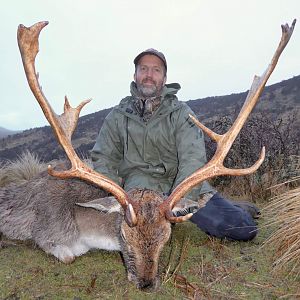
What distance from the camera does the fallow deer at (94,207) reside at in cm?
390

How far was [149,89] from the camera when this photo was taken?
6.16 metres

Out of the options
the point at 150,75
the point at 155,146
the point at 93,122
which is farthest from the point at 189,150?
the point at 93,122

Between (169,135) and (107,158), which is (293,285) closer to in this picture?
(169,135)

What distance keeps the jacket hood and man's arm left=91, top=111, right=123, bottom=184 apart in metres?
0.42

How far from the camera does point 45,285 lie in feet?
14.3

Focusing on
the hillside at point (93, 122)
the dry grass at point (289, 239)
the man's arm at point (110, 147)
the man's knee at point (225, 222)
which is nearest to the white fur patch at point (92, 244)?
the man's arm at point (110, 147)

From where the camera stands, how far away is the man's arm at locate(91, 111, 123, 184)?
5.96 m

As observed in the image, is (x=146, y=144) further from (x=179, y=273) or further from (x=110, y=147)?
(x=179, y=273)

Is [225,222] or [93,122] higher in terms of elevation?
[93,122]

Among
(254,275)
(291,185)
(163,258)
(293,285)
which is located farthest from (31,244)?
(291,185)

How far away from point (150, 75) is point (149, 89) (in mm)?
234

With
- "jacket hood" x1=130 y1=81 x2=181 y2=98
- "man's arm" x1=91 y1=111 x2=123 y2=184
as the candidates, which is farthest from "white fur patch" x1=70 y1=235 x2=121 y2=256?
"jacket hood" x1=130 y1=81 x2=181 y2=98

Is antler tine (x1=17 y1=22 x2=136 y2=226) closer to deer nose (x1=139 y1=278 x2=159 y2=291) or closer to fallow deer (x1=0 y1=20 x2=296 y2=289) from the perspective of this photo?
fallow deer (x1=0 y1=20 x2=296 y2=289)

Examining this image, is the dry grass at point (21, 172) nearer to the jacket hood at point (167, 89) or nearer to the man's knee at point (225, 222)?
the jacket hood at point (167, 89)
